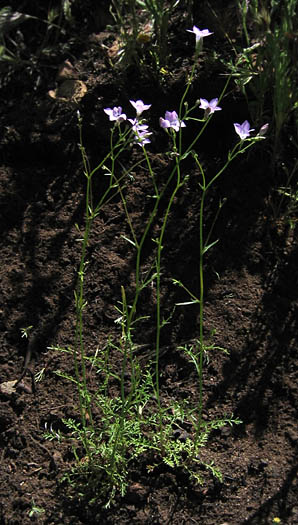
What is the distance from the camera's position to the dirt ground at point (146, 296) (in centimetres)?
196

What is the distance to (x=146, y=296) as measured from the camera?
2320 millimetres

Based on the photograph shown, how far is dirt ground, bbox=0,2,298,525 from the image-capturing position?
196 cm

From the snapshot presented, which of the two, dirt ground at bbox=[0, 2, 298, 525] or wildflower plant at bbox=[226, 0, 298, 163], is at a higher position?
wildflower plant at bbox=[226, 0, 298, 163]

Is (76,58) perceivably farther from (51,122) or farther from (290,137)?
(290,137)

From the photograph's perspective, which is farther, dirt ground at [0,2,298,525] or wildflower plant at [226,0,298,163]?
wildflower plant at [226,0,298,163]

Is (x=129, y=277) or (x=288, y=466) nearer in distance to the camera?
(x=288, y=466)

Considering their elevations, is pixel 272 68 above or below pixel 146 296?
above

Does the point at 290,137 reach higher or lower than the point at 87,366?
higher

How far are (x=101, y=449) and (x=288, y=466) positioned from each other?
0.54 m

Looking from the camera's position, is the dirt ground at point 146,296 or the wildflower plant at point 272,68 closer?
the dirt ground at point 146,296

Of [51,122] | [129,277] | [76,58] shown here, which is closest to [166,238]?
[129,277]

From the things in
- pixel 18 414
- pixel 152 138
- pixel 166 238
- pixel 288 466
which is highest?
pixel 152 138

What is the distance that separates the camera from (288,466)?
1.98 m

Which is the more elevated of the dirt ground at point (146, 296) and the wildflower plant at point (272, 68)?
the wildflower plant at point (272, 68)
